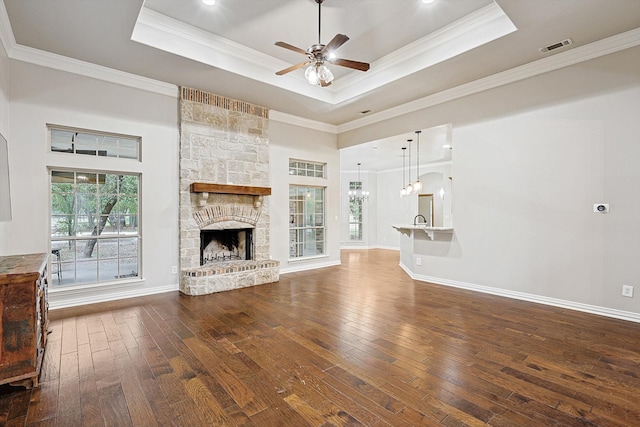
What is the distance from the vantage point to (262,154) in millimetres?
5965

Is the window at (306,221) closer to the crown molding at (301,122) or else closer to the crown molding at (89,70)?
the crown molding at (301,122)

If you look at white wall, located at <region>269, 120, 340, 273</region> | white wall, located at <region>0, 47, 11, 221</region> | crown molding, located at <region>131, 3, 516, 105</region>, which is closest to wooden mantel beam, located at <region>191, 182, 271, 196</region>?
white wall, located at <region>269, 120, 340, 273</region>

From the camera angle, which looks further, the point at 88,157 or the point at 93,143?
the point at 93,143

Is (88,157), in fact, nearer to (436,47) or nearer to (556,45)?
(436,47)

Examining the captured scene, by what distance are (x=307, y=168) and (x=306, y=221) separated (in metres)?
1.22

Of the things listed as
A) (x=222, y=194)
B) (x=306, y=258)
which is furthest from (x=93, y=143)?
(x=306, y=258)

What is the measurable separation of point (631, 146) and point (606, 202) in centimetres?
68

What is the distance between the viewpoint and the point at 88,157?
4273mm

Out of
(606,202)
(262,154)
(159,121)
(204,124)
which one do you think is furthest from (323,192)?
(606,202)

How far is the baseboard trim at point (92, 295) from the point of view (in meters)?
4.07

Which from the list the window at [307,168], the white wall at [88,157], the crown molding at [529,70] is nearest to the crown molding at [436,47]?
the crown molding at [529,70]

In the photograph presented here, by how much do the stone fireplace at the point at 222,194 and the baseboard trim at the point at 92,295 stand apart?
1.61 feet

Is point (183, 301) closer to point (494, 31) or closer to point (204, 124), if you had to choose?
point (204, 124)

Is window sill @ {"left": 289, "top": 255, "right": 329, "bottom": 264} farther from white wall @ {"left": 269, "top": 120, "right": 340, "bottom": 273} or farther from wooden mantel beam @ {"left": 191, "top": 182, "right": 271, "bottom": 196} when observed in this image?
wooden mantel beam @ {"left": 191, "top": 182, "right": 271, "bottom": 196}
